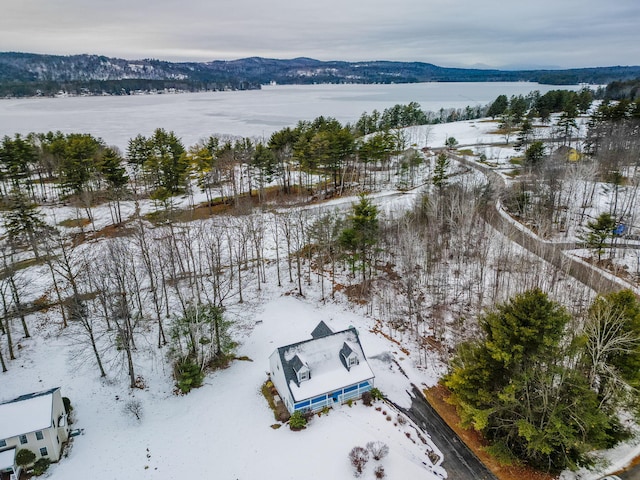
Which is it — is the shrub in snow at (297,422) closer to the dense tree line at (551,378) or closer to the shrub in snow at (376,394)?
the shrub in snow at (376,394)

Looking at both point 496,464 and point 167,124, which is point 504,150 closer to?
point 496,464

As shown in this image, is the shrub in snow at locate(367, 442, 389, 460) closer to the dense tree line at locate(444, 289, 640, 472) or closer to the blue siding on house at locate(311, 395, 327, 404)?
the blue siding on house at locate(311, 395, 327, 404)

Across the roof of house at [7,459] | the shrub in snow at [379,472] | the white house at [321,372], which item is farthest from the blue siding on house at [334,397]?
the roof of house at [7,459]

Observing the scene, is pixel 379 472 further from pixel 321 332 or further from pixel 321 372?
pixel 321 332

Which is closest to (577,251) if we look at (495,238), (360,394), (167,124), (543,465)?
(495,238)

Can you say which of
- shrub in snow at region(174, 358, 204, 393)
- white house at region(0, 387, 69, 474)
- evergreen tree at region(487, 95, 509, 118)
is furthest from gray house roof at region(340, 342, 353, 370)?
evergreen tree at region(487, 95, 509, 118)

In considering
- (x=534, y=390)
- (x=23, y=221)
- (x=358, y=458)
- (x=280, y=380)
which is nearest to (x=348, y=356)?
(x=280, y=380)
